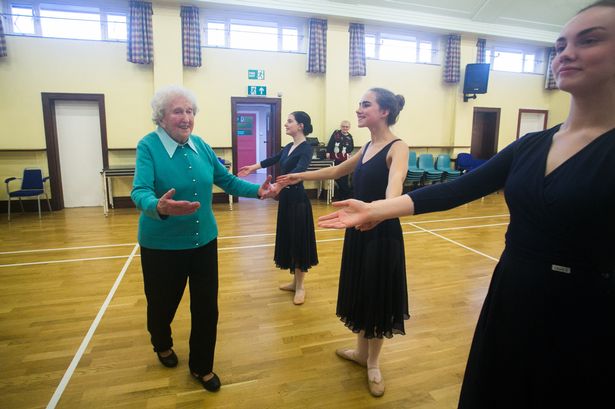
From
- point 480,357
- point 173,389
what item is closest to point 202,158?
point 173,389

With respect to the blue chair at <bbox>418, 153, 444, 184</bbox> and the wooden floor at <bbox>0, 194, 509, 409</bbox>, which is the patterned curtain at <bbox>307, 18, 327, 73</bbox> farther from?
the wooden floor at <bbox>0, 194, 509, 409</bbox>

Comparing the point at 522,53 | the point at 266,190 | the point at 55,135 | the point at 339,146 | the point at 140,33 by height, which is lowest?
the point at 266,190

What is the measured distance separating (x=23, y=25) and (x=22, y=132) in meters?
1.89

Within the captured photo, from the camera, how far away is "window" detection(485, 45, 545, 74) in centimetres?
941

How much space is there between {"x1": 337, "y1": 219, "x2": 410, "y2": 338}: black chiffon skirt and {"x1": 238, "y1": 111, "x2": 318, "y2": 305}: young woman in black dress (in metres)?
1.07

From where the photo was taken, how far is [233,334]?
2.61 meters

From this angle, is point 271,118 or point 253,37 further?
point 271,118

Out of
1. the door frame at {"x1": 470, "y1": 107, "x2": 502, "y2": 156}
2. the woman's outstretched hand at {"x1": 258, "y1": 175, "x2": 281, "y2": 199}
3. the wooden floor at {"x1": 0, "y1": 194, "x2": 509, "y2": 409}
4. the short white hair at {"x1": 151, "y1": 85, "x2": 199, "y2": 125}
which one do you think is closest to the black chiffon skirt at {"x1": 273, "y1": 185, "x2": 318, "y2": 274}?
the wooden floor at {"x1": 0, "y1": 194, "x2": 509, "y2": 409}

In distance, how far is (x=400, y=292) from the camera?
6.52 feet

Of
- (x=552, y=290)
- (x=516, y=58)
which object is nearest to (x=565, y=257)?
(x=552, y=290)

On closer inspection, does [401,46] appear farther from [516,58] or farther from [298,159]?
[298,159]

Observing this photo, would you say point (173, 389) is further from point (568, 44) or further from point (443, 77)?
point (443, 77)

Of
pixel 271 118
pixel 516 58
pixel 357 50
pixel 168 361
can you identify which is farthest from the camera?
pixel 516 58

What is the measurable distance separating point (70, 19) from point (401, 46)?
690cm
